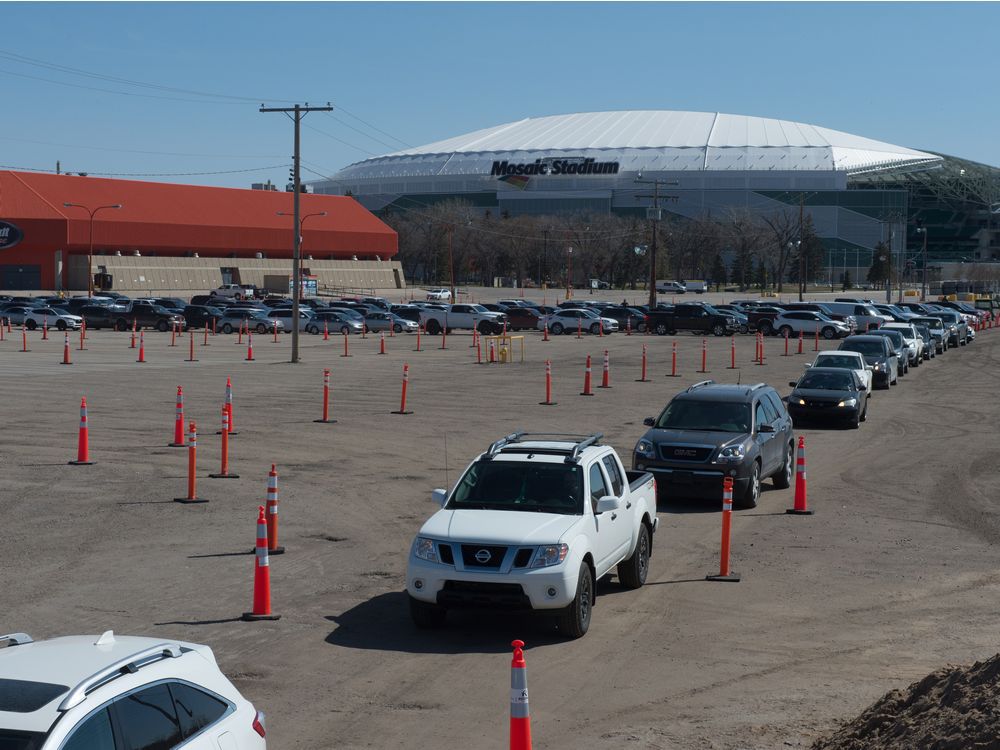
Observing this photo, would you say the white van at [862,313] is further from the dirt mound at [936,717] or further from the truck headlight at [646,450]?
the dirt mound at [936,717]

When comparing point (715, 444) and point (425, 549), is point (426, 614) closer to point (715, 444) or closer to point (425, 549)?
point (425, 549)

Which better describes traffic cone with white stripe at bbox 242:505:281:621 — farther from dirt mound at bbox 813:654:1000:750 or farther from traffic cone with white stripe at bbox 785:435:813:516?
traffic cone with white stripe at bbox 785:435:813:516

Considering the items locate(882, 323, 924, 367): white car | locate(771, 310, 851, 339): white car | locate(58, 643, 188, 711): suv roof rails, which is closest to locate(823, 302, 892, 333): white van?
locate(771, 310, 851, 339): white car

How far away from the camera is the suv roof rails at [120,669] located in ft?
15.9

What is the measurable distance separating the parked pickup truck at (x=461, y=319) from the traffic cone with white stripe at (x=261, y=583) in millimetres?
58056

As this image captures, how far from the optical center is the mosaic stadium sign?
175 metres

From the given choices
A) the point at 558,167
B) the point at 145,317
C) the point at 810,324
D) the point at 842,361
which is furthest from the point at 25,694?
the point at 558,167

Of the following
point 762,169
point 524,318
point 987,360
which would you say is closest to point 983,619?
point 987,360

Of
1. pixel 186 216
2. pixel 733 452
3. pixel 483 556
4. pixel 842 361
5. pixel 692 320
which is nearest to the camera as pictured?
pixel 483 556

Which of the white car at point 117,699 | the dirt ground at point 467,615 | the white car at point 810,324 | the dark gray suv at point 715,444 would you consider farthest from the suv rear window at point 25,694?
the white car at point 810,324

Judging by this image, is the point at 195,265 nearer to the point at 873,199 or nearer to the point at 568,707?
the point at 873,199

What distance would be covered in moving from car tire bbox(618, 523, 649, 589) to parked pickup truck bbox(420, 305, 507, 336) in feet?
184

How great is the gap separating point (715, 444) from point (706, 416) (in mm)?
1066

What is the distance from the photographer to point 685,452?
59.5 ft
